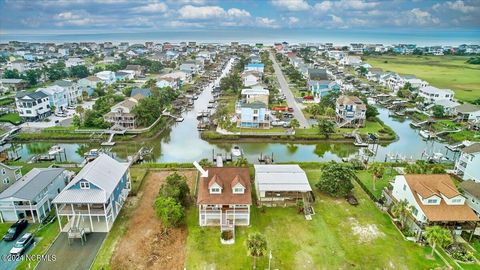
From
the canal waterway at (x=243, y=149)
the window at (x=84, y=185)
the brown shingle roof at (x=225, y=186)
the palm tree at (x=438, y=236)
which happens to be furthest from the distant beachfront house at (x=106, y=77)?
the palm tree at (x=438, y=236)

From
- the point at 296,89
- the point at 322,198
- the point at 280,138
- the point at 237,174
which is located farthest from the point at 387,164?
the point at 296,89

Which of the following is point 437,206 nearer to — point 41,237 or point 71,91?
point 41,237

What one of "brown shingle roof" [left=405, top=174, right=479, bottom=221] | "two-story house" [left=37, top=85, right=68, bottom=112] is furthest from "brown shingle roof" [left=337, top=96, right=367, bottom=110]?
"two-story house" [left=37, top=85, right=68, bottom=112]

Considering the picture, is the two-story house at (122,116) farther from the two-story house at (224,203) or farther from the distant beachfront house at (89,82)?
the two-story house at (224,203)

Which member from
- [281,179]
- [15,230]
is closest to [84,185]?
[15,230]

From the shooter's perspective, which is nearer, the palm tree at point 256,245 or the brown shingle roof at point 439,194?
the palm tree at point 256,245

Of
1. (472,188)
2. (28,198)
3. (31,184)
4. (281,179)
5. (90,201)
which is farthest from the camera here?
(281,179)
